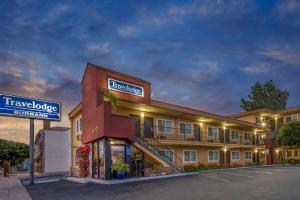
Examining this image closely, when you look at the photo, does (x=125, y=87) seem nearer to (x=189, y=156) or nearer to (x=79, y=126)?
(x=79, y=126)

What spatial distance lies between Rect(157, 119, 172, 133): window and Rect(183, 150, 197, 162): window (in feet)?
12.3

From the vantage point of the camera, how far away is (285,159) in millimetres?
45250

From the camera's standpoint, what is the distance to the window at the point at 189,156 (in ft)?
101

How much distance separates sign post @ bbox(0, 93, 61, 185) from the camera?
2033 cm

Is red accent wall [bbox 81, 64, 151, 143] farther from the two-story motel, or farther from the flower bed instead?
the two-story motel

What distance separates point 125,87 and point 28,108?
27.0 feet

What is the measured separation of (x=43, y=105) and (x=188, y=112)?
14.7 metres

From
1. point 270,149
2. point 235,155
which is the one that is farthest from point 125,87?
point 270,149

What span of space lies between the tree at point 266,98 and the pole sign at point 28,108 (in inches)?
2395

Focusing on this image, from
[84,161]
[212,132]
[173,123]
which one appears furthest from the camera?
[212,132]

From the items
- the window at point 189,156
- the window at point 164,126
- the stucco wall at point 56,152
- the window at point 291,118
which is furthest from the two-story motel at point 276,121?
the stucco wall at point 56,152

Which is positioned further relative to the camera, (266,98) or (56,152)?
(266,98)

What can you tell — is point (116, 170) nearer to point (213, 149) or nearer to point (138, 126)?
point (138, 126)

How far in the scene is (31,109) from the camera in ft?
70.7
